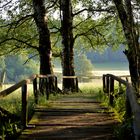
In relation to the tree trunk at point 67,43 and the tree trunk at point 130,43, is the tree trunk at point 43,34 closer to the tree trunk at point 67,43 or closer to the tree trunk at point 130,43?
the tree trunk at point 67,43

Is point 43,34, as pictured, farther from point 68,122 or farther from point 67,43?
point 68,122

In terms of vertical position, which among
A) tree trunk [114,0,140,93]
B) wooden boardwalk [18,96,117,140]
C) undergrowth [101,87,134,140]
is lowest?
wooden boardwalk [18,96,117,140]

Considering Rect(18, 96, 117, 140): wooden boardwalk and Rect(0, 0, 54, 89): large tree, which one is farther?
Rect(0, 0, 54, 89): large tree

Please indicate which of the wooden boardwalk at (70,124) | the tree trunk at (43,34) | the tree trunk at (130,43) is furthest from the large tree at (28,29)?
the wooden boardwalk at (70,124)

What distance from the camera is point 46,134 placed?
29.2ft

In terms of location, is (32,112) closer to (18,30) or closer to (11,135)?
(11,135)

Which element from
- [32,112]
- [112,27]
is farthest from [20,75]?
[32,112]

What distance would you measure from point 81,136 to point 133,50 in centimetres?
1006

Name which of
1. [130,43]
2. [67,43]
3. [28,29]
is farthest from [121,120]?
[28,29]

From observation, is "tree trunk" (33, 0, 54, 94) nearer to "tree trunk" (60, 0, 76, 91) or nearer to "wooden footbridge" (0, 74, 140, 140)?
"tree trunk" (60, 0, 76, 91)

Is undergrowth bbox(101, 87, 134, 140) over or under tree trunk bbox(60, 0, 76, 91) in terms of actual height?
under

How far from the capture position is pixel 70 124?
10.1m

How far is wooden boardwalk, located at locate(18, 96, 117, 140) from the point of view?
8688 mm

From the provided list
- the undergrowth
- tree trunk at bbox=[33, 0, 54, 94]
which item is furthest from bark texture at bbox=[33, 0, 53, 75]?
the undergrowth
